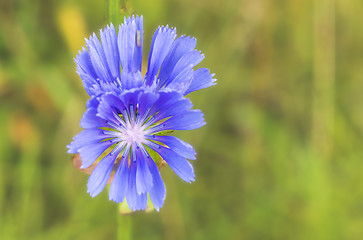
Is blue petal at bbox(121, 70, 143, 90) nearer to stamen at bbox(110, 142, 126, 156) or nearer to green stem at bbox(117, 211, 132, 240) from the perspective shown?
stamen at bbox(110, 142, 126, 156)

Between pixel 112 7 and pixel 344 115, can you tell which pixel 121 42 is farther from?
pixel 344 115

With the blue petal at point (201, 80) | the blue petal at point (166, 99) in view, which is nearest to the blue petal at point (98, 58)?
the blue petal at point (166, 99)

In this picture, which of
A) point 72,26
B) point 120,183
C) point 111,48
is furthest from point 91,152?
point 72,26

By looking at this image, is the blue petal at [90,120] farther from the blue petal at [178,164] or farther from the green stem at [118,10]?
the green stem at [118,10]

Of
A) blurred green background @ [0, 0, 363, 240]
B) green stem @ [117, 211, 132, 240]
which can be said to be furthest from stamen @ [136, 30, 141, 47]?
blurred green background @ [0, 0, 363, 240]

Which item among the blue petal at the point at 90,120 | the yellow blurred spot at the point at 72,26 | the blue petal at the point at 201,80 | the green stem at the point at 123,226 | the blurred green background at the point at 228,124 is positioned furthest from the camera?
the yellow blurred spot at the point at 72,26

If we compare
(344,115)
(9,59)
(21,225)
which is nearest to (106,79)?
(21,225)
